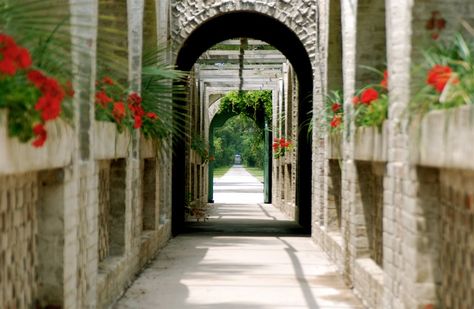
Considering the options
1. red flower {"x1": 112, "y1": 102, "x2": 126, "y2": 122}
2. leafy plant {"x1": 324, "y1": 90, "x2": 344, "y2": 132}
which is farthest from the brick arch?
red flower {"x1": 112, "y1": 102, "x2": 126, "y2": 122}

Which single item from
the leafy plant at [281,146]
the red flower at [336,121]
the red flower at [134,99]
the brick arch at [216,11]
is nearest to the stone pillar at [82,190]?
the red flower at [134,99]

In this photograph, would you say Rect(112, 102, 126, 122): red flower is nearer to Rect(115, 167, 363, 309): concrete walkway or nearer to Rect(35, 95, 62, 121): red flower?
Rect(115, 167, 363, 309): concrete walkway

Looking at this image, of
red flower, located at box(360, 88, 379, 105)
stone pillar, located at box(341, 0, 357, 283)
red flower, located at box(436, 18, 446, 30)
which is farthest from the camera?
stone pillar, located at box(341, 0, 357, 283)

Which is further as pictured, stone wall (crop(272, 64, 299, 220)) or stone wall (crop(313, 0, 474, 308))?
stone wall (crop(272, 64, 299, 220))

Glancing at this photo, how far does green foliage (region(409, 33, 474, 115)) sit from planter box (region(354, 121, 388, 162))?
3.00ft

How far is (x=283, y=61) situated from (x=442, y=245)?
14.4 meters

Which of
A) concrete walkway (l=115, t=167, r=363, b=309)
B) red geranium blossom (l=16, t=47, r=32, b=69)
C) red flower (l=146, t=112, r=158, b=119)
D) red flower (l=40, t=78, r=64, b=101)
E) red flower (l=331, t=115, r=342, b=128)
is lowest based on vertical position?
concrete walkway (l=115, t=167, r=363, b=309)

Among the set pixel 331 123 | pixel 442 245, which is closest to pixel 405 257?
pixel 442 245

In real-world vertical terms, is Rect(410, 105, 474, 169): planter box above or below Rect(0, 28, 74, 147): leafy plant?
below

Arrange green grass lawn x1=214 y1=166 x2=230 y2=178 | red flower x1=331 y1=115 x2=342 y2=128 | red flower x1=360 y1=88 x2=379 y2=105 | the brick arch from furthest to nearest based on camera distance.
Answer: green grass lawn x1=214 y1=166 x2=230 y2=178
the brick arch
red flower x1=331 y1=115 x2=342 y2=128
red flower x1=360 y1=88 x2=379 y2=105

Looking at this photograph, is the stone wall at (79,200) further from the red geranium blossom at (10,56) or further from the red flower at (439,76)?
the red flower at (439,76)

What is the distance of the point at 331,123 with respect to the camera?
859cm

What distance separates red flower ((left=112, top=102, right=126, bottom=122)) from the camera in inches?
252

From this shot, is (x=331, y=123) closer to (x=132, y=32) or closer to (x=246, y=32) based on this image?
(x=132, y=32)
